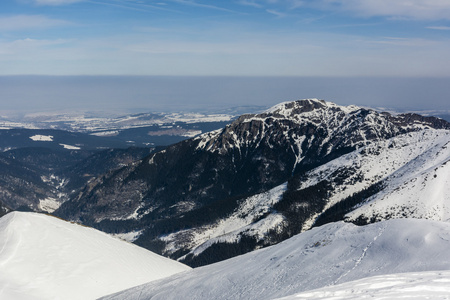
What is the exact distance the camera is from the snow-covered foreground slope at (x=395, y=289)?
2273 centimetres

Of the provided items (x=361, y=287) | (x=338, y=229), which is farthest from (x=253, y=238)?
(x=361, y=287)

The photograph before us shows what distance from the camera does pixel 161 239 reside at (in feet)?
623

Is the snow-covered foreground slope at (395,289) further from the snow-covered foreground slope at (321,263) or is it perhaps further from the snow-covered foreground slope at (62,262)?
the snow-covered foreground slope at (62,262)

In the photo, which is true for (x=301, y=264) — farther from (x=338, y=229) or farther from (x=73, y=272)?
(x=73, y=272)

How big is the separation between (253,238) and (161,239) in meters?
59.0

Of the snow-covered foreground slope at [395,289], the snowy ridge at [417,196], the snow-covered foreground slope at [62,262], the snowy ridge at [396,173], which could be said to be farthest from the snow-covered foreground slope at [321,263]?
the snowy ridge at [396,173]

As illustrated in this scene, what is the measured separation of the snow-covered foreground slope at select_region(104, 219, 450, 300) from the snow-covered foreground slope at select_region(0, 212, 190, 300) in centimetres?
491

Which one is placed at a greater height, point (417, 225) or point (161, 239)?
point (417, 225)

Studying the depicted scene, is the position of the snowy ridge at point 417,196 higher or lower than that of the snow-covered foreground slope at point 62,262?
lower

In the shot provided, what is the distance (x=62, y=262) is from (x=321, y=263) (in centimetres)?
3134

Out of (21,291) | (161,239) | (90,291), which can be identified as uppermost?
(21,291)

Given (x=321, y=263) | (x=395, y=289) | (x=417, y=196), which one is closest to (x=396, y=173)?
(x=417, y=196)

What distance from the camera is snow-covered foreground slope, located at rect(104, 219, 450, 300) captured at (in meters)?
32.3

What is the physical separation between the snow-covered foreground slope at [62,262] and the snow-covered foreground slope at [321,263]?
4912mm
